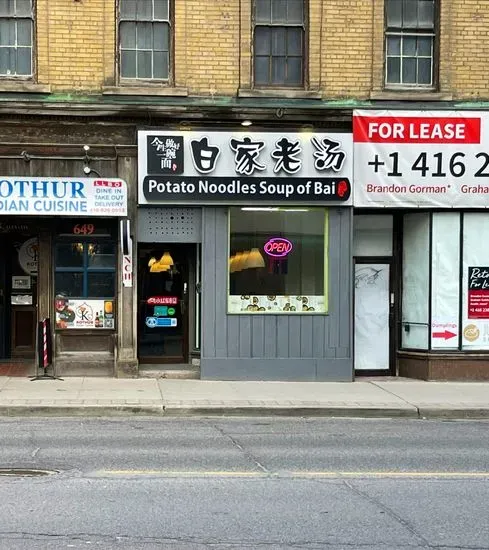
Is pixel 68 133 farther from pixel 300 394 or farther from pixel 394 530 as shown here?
pixel 394 530

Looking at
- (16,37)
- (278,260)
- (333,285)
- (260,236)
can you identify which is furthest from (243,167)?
(16,37)

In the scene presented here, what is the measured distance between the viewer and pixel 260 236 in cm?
1345

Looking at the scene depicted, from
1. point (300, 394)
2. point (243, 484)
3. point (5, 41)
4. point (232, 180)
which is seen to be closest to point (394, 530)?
point (243, 484)

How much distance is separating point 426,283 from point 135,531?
9478 millimetres

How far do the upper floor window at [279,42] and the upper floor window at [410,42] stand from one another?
5.25ft

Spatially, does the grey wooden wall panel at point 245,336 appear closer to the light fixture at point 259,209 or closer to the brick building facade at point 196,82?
the brick building facade at point 196,82

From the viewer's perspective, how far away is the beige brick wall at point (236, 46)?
13055 mm

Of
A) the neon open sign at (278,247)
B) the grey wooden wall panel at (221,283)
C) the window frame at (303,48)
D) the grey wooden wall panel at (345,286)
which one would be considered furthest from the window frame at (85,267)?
the grey wooden wall panel at (345,286)

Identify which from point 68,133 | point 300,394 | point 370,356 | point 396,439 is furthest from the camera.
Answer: point 370,356

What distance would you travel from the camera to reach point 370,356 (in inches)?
564

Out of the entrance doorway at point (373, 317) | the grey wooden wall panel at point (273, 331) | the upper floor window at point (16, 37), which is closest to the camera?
the upper floor window at point (16, 37)

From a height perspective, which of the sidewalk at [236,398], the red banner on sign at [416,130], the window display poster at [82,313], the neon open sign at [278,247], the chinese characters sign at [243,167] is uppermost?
the red banner on sign at [416,130]

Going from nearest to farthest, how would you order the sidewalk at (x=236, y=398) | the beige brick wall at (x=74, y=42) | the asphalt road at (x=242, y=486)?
the asphalt road at (x=242, y=486) < the sidewalk at (x=236, y=398) < the beige brick wall at (x=74, y=42)

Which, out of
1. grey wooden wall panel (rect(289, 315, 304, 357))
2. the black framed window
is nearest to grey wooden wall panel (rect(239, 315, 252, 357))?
grey wooden wall panel (rect(289, 315, 304, 357))
